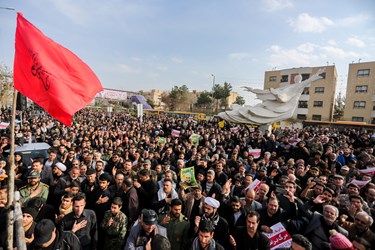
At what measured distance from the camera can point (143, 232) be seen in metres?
3.04

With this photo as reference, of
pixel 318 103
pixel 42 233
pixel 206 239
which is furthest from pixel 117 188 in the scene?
pixel 318 103

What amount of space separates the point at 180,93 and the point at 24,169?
53876 mm

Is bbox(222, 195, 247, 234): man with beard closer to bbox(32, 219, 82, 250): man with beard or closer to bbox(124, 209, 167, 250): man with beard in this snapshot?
bbox(124, 209, 167, 250): man with beard

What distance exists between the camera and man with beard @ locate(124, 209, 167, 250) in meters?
2.93

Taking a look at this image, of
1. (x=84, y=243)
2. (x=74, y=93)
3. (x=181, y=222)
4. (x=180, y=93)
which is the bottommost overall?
(x=84, y=243)

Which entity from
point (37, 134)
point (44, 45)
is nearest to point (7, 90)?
point (37, 134)

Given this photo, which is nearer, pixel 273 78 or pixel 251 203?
pixel 251 203

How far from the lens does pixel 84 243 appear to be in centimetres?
318

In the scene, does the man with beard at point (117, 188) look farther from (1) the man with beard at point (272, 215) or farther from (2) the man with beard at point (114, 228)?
(1) the man with beard at point (272, 215)

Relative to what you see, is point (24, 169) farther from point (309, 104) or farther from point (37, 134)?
point (309, 104)

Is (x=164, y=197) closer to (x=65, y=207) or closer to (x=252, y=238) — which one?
(x=65, y=207)

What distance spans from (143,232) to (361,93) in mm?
44494

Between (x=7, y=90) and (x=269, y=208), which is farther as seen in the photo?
(x=7, y=90)

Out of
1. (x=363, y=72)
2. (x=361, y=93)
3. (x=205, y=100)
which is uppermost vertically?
(x=363, y=72)
